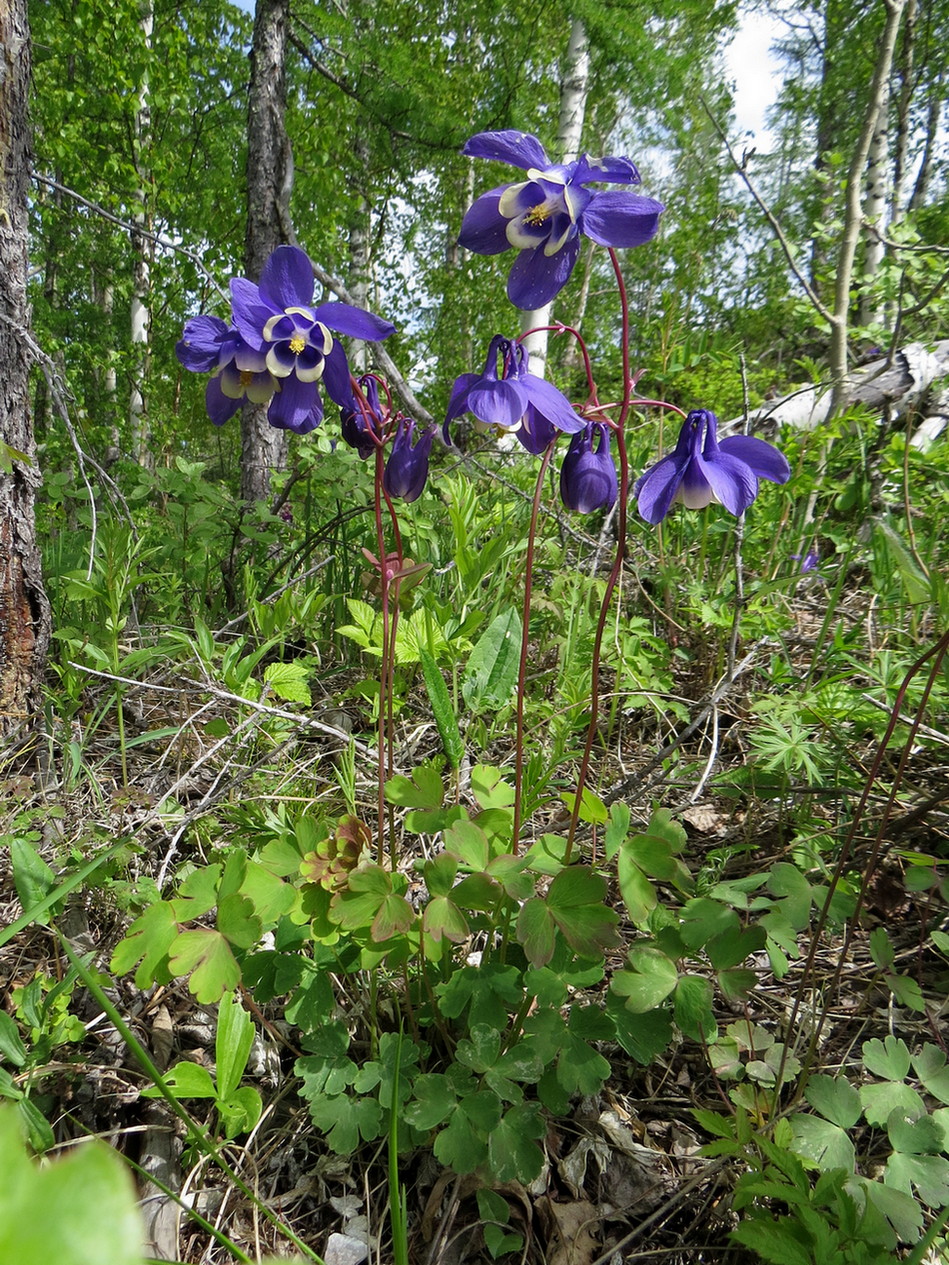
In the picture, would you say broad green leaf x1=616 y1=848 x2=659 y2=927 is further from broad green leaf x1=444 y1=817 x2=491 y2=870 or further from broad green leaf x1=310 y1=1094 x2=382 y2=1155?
broad green leaf x1=310 y1=1094 x2=382 y2=1155

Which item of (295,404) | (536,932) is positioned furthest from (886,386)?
(536,932)

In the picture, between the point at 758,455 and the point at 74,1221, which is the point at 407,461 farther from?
the point at 74,1221

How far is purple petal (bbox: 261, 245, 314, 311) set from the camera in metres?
1.23

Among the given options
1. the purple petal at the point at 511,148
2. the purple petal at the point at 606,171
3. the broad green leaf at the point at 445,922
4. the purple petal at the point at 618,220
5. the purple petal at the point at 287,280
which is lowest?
the broad green leaf at the point at 445,922

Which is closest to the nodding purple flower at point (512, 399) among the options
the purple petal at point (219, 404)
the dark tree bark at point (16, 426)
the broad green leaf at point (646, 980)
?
the purple petal at point (219, 404)

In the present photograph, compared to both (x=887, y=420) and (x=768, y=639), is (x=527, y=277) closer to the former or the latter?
(x=768, y=639)

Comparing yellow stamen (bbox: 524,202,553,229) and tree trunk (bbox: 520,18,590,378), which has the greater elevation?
tree trunk (bbox: 520,18,590,378)

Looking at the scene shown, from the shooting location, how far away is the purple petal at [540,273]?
3.74 ft

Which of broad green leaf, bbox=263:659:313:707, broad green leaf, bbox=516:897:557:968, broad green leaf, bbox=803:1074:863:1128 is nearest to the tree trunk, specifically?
broad green leaf, bbox=263:659:313:707

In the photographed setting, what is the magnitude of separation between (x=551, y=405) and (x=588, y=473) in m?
0.14

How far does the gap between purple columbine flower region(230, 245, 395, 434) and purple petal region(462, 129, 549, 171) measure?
30 cm

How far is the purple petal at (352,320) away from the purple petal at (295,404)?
0.12 meters

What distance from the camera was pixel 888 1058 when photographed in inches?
42.5

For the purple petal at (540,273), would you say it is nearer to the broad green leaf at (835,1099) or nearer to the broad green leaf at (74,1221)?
the broad green leaf at (74,1221)
